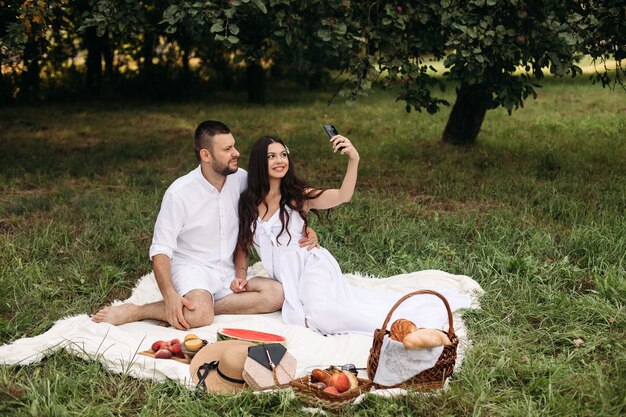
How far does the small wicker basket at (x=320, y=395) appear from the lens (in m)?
3.38

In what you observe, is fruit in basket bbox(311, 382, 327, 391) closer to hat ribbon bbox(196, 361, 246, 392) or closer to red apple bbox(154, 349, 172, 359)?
hat ribbon bbox(196, 361, 246, 392)

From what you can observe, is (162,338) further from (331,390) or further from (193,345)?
(331,390)

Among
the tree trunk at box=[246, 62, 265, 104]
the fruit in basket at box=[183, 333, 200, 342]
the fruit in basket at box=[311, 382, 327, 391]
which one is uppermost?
the tree trunk at box=[246, 62, 265, 104]

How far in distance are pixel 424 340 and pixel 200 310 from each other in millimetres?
1728

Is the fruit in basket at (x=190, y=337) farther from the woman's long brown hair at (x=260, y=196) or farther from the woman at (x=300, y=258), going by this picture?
the woman's long brown hair at (x=260, y=196)

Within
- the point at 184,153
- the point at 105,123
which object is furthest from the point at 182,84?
the point at 184,153

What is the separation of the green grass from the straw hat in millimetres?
125

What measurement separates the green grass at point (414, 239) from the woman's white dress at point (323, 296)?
1.05ft

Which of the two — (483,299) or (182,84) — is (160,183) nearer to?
(483,299)

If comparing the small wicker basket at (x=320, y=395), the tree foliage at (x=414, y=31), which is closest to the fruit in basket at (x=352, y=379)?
the small wicker basket at (x=320, y=395)

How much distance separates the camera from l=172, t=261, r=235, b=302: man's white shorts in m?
4.66

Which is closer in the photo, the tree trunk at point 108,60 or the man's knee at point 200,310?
the man's knee at point 200,310

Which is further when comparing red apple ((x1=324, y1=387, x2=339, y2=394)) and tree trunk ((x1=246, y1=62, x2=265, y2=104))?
tree trunk ((x1=246, y1=62, x2=265, y2=104))

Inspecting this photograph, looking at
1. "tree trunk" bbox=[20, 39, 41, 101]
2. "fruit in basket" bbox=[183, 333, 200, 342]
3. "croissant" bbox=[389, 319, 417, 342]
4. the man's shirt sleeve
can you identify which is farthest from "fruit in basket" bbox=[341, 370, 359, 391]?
"tree trunk" bbox=[20, 39, 41, 101]
